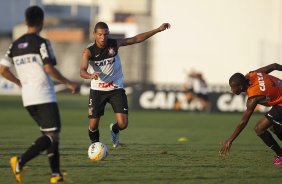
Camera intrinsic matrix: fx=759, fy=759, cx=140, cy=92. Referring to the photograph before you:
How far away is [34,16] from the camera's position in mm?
10719

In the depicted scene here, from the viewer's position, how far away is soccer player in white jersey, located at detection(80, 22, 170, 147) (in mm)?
15164

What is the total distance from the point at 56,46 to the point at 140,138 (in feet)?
111

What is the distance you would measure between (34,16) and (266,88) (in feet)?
15.0

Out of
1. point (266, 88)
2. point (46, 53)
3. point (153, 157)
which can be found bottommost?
point (153, 157)

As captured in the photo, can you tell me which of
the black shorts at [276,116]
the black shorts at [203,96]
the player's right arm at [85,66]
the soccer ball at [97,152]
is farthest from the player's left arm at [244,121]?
the black shorts at [203,96]

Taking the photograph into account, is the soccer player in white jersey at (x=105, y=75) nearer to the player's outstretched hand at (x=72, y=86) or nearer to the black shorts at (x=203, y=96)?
the player's outstretched hand at (x=72, y=86)

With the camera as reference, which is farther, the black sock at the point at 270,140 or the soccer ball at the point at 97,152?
the black sock at the point at 270,140

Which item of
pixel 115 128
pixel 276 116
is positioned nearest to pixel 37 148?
pixel 276 116

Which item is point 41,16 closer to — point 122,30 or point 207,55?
point 207,55

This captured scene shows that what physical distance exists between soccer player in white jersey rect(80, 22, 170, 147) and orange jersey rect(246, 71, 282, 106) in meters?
2.49

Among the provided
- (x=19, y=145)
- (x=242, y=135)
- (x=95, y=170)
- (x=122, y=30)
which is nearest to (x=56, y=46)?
(x=122, y=30)

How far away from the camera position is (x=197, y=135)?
2208cm

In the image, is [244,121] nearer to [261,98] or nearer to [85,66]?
[261,98]

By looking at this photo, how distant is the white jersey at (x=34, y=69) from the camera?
1076cm
